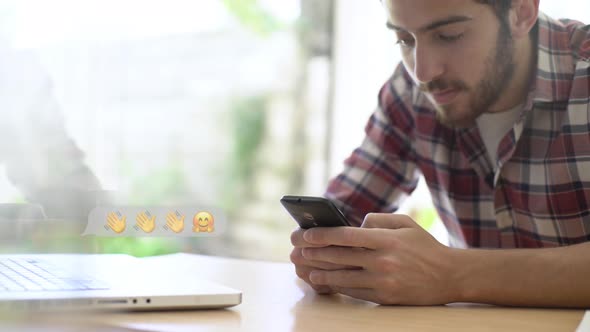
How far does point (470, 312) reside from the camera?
2.67 ft

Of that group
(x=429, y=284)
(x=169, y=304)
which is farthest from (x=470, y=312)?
(x=169, y=304)

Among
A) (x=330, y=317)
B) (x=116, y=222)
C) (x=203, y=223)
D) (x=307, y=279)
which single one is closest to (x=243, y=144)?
(x=307, y=279)

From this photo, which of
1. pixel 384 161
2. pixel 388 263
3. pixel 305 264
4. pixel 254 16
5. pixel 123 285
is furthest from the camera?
pixel 254 16

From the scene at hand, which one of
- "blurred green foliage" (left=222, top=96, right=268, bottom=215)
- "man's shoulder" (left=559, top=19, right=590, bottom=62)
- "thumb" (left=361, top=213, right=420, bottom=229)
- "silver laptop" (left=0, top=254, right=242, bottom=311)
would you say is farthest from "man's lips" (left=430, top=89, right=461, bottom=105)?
"blurred green foliage" (left=222, top=96, right=268, bottom=215)

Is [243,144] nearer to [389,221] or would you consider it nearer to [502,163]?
[502,163]

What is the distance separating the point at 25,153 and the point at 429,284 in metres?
0.65

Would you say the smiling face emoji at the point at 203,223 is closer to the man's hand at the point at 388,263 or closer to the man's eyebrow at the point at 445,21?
the man's hand at the point at 388,263

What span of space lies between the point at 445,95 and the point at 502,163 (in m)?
0.15

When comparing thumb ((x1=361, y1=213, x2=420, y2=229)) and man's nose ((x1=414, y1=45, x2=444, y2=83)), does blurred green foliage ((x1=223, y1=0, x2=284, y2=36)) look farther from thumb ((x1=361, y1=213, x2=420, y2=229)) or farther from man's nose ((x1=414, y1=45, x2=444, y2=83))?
thumb ((x1=361, y1=213, x2=420, y2=229))

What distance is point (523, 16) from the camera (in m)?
1.27

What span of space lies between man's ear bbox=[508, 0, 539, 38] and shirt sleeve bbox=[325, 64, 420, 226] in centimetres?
25

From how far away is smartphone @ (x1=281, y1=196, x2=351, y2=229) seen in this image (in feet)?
2.76

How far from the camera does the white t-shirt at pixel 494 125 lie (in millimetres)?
1295

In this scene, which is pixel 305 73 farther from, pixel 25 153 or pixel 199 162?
pixel 25 153
